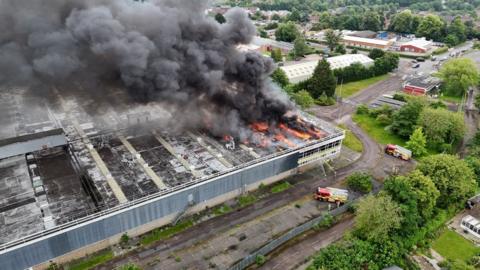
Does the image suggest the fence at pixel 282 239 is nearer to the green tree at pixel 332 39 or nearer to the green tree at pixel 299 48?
the green tree at pixel 299 48

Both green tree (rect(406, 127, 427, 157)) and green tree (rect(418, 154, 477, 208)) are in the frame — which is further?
green tree (rect(406, 127, 427, 157))

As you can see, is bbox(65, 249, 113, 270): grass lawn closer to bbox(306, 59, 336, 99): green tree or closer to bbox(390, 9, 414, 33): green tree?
bbox(306, 59, 336, 99): green tree

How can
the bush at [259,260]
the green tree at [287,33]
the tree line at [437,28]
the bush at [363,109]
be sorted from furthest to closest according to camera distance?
the tree line at [437,28]
the green tree at [287,33]
the bush at [363,109]
the bush at [259,260]

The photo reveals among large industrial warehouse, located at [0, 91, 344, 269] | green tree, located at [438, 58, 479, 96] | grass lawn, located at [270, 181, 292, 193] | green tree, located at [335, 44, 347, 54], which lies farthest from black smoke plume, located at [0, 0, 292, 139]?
green tree, located at [335, 44, 347, 54]

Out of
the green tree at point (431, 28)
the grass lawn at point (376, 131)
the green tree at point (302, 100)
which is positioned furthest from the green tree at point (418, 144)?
the green tree at point (431, 28)

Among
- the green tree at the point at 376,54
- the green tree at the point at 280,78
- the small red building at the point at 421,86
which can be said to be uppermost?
the green tree at the point at 376,54

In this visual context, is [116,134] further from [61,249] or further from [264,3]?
[264,3]

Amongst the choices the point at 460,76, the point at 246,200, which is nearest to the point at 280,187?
the point at 246,200
